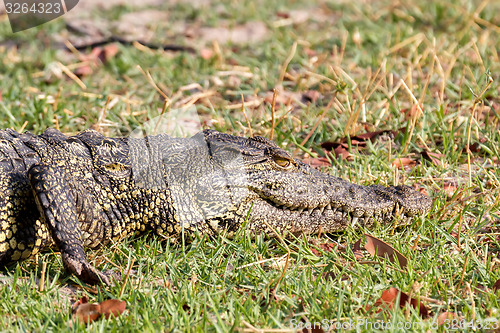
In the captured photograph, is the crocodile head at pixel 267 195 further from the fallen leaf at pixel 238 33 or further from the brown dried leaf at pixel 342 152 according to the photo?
the fallen leaf at pixel 238 33

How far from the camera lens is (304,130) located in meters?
4.80

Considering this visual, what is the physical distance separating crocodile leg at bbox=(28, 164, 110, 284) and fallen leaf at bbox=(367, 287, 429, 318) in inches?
54.4

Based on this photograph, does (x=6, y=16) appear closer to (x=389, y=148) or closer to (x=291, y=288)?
(x=389, y=148)

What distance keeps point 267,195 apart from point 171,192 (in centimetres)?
56

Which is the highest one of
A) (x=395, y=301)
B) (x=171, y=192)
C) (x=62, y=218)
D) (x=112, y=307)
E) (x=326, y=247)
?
(x=62, y=218)

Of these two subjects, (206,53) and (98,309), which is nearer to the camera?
(98,309)

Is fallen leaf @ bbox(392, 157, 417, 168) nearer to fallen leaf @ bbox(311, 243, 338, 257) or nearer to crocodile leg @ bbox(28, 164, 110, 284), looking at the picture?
fallen leaf @ bbox(311, 243, 338, 257)

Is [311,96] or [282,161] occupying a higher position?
[282,161]

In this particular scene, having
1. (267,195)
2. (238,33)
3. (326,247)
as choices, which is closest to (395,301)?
(326,247)

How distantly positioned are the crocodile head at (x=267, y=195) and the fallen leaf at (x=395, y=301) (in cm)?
69

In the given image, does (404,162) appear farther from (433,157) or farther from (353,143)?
(353,143)

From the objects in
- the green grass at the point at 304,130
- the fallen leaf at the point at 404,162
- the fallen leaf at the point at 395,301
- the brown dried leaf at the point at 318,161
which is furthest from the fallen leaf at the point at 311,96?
the fallen leaf at the point at 395,301

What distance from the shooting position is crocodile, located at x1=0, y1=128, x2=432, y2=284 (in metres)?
3.07

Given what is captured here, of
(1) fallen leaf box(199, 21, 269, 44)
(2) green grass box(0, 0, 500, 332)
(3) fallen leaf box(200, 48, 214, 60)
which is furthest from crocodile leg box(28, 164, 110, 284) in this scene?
(1) fallen leaf box(199, 21, 269, 44)
